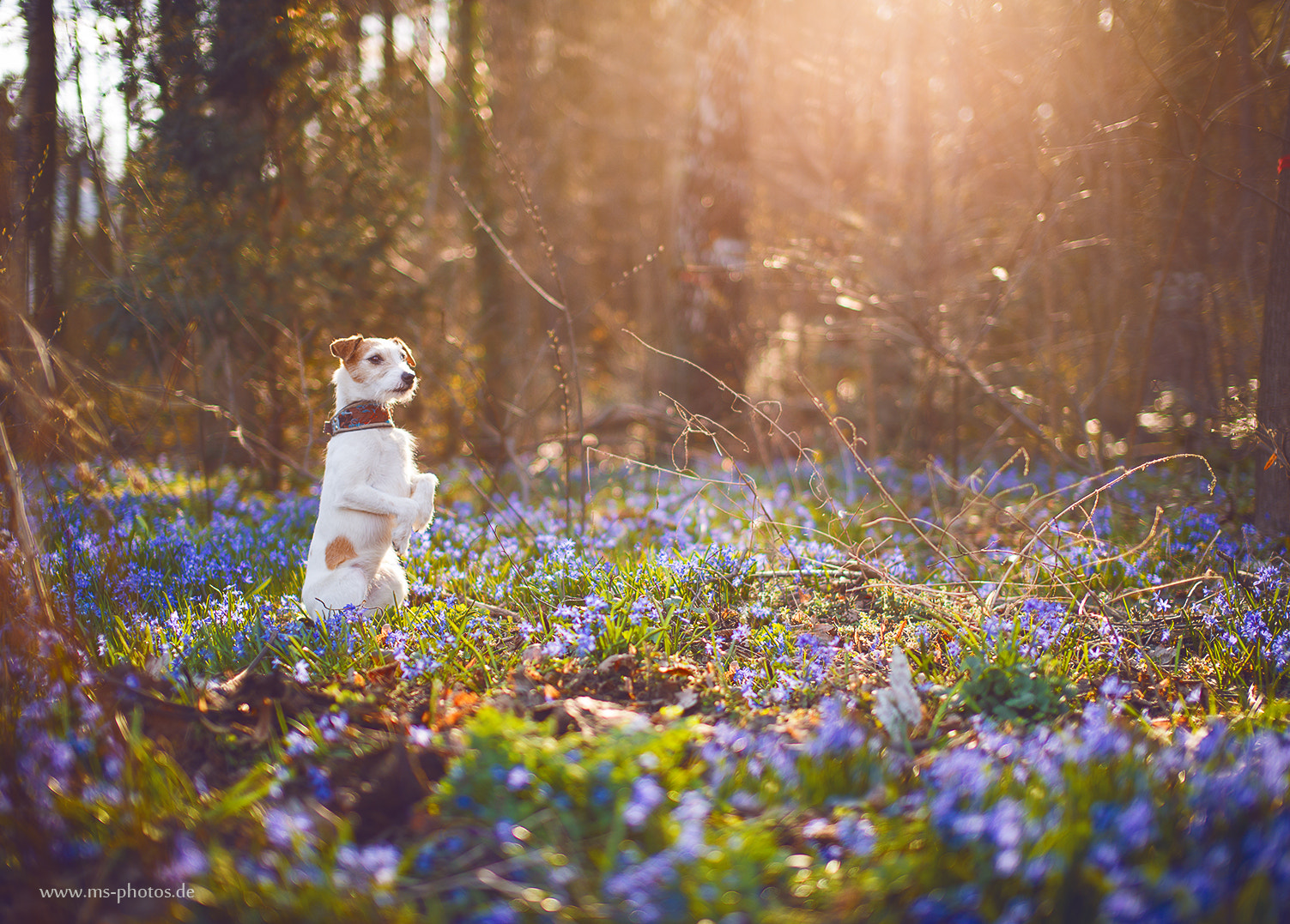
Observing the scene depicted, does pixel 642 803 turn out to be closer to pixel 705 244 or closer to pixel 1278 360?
pixel 1278 360

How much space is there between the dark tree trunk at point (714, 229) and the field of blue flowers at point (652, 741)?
4343mm

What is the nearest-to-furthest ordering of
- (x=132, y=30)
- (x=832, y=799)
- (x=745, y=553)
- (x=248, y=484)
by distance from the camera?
(x=832, y=799)
(x=745, y=553)
(x=132, y=30)
(x=248, y=484)

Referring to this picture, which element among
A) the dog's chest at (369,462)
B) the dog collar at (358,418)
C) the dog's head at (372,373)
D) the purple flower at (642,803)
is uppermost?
the dog's head at (372,373)

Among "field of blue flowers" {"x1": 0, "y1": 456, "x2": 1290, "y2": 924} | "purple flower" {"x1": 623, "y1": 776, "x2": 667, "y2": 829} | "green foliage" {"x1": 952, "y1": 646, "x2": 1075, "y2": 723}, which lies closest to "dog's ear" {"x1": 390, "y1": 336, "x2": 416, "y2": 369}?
"field of blue flowers" {"x1": 0, "y1": 456, "x2": 1290, "y2": 924}

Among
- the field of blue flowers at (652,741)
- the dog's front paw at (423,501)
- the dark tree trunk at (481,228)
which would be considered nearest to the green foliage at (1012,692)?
the field of blue flowers at (652,741)

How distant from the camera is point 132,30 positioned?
16.2 feet

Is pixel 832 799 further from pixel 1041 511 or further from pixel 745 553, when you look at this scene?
pixel 1041 511

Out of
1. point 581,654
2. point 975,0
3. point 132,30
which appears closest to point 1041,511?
point 581,654

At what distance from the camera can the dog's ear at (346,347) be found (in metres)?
3.01

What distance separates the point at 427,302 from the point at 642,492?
10.2 ft

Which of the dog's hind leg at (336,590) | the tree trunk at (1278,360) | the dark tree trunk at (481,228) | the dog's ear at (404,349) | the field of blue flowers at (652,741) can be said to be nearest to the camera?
the field of blue flowers at (652,741)

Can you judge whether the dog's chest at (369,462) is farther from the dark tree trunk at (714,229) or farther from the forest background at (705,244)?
the dark tree trunk at (714,229)

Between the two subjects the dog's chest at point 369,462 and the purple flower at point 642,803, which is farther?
the dog's chest at point 369,462

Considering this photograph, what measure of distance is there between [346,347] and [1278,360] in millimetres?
5044
